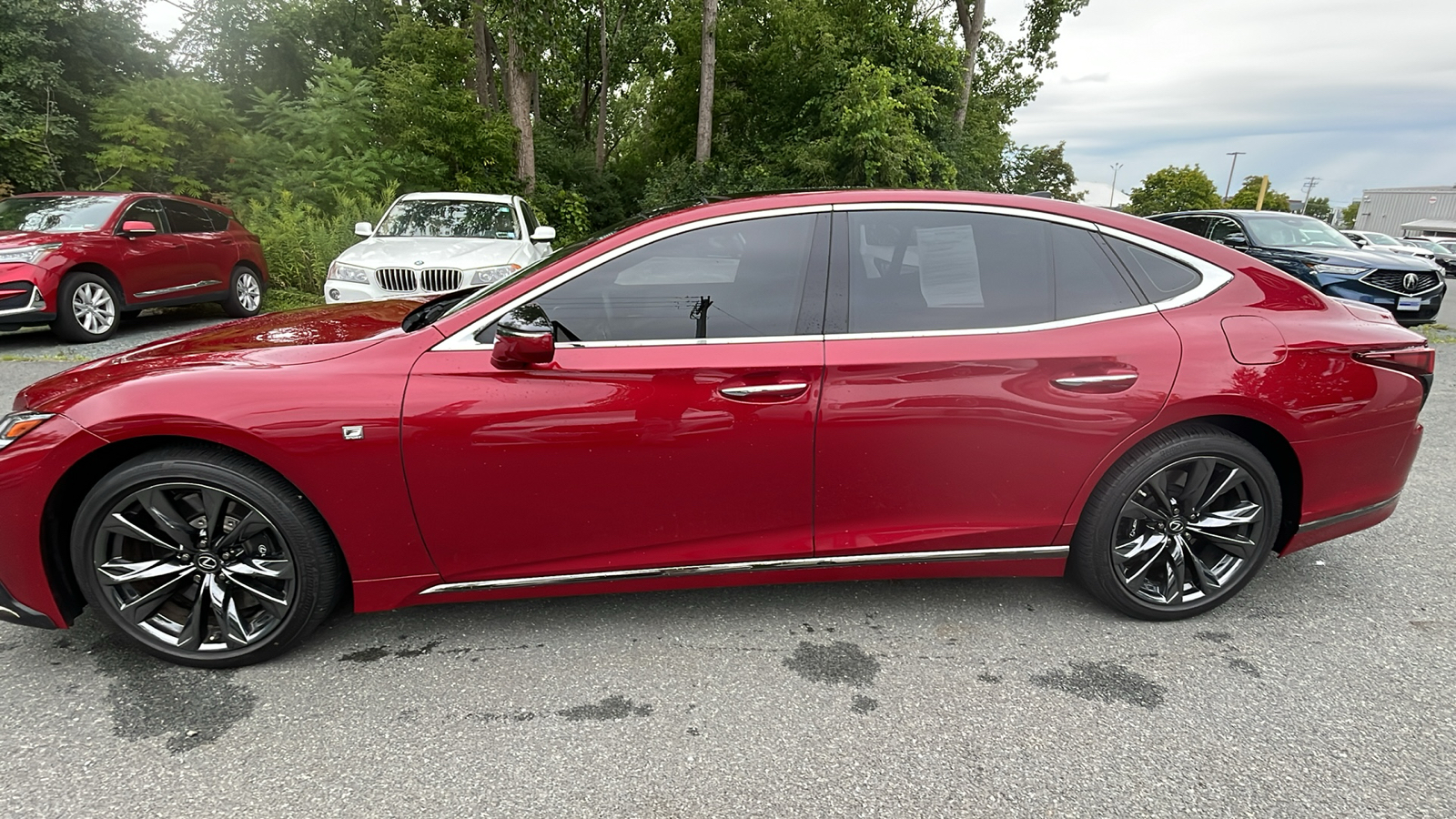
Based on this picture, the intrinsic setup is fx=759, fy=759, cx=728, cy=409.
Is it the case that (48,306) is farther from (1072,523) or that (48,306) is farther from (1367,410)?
(1367,410)

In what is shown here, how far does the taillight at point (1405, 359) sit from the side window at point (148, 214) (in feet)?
34.9

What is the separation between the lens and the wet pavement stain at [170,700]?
218 centimetres

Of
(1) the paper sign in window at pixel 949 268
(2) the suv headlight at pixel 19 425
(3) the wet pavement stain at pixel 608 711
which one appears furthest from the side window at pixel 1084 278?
(2) the suv headlight at pixel 19 425

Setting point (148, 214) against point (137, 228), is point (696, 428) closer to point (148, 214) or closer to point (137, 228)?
point (137, 228)

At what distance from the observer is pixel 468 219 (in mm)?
8547

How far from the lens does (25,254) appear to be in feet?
23.8

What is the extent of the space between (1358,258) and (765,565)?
37.5 feet

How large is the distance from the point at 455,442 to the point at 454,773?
930mm

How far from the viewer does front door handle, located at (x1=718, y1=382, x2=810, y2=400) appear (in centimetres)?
238

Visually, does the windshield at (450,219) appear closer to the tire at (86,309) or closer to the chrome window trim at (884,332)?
the tire at (86,309)

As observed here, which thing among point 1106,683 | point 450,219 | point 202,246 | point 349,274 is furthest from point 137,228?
point 1106,683

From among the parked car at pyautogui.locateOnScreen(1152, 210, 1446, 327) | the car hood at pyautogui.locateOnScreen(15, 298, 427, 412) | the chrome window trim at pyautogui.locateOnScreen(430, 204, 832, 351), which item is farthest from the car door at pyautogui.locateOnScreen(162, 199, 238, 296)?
the parked car at pyautogui.locateOnScreen(1152, 210, 1446, 327)

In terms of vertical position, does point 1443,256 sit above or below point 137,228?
below

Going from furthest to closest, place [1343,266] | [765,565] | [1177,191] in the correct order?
[1177,191] → [1343,266] → [765,565]
